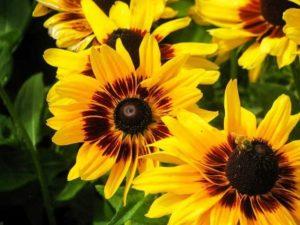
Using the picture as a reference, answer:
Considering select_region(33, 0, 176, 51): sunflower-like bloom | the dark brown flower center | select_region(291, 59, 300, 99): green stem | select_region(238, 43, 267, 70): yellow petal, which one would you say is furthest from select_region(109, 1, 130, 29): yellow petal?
select_region(291, 59, 300, 99): green stem

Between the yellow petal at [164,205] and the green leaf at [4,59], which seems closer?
the yellow petal at [164,205]

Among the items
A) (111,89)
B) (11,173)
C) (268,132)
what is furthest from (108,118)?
(11,173)

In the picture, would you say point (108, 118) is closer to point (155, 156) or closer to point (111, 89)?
point (111, 89)

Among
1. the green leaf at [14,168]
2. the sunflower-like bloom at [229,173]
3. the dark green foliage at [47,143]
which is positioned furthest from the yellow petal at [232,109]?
the green leaf at [14,168]

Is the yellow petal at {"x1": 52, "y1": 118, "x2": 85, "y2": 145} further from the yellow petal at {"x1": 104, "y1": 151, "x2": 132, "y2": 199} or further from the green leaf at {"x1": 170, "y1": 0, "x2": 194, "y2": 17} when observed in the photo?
the green leaf at {"x1": 170, "y1": 0, "x2": 194, "y2": 17}

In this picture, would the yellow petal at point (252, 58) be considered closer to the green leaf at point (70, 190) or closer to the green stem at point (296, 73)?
the green stem at point (296, 73)
